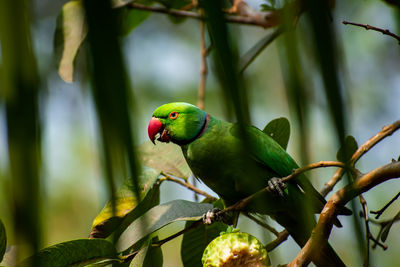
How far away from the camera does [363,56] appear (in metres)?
6.52

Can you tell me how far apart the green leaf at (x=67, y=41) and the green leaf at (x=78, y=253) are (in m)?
0.64

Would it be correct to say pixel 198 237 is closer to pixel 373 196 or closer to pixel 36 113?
pixel 36 113

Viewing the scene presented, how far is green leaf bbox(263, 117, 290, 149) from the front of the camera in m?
1.91

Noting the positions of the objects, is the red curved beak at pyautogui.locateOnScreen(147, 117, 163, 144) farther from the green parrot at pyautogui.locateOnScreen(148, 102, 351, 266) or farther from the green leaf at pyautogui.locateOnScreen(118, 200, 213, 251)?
the green leaf at pyautogui.locateOnScreen(118, 200, 213, 251)

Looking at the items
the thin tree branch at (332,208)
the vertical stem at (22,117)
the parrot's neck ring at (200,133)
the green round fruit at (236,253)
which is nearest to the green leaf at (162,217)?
the green round fruit at (236,253)

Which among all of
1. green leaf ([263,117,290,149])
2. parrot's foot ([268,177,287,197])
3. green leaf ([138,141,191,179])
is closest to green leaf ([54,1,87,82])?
green leaf ([138,141,191,179])

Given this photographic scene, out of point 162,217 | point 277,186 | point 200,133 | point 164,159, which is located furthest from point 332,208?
point 200,133

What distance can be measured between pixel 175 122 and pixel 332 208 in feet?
4.81

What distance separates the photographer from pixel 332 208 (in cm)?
116

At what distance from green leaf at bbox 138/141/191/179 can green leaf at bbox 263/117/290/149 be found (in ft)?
1.33

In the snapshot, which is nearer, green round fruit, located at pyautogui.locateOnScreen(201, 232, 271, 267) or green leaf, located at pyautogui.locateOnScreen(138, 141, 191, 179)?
green round fruit, located at pyautogui.locateOnScreen(201, 232, 271, 267)

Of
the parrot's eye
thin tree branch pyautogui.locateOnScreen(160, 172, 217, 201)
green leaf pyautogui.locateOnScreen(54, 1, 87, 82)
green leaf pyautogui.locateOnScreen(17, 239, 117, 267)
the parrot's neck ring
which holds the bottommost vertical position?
green leaf pyautogui.locateOnScreen(17, 239, 117, 267)

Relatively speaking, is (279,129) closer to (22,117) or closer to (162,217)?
(162,217)

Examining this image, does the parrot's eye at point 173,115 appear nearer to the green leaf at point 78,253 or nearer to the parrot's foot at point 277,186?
the parrot's foot at point 277,186
